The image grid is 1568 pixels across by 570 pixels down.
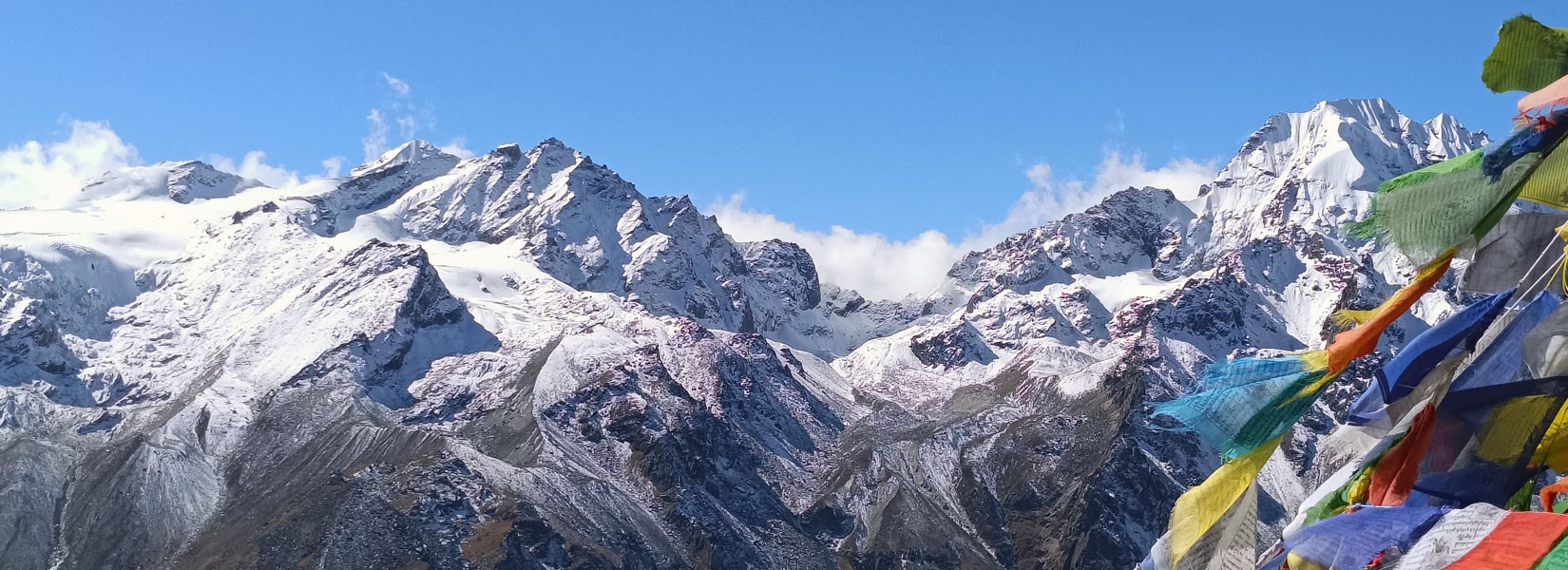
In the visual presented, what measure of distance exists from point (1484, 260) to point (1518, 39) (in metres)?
1.83

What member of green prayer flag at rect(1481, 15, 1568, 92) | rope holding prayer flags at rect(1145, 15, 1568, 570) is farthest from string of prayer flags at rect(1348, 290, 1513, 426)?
green prayer flag at rect(1481, 15, 1568, 92)

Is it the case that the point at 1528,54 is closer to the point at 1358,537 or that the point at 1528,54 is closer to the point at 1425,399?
the point at 1425,399

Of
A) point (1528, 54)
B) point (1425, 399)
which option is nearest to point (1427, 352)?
point (1425, 399)

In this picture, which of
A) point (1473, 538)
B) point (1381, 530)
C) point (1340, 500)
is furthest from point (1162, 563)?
point (1473, 538)

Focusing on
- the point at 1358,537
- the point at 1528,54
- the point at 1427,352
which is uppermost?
the point at 1528,54

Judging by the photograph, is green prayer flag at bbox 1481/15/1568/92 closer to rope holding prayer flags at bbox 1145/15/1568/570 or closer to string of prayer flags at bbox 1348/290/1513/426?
rope holding prayer flags at bbox 1145/15/1568/570

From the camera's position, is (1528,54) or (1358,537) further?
(1528,54)

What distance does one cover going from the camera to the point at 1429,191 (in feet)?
39.1

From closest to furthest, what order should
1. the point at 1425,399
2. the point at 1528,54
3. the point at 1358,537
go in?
1. the point at 1358,537
2. the point at 1425,399
3. the point at 1528,54

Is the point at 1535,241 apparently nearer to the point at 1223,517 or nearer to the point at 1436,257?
the point at 1436,257

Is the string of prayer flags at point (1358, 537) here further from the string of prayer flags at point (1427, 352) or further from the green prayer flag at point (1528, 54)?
the green prayer flag at point (1528, 54)

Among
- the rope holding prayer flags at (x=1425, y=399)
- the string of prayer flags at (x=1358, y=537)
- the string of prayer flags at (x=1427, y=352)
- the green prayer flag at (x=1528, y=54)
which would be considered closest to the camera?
the string of prayer flags at (x=1358, y=537)

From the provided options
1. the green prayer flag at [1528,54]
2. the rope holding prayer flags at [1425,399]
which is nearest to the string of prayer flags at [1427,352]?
the rope holding prayer flags at [1425,399]

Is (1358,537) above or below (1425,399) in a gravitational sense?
below
